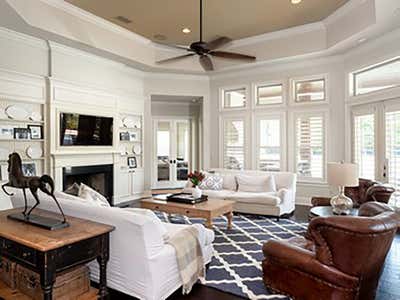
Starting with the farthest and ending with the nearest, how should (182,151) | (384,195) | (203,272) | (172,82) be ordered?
(182,151), (172,82), (384,195), (203,272)

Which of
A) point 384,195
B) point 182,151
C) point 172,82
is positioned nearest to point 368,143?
point 384,195

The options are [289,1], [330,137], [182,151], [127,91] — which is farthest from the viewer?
[182,151]

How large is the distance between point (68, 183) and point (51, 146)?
0.97 m

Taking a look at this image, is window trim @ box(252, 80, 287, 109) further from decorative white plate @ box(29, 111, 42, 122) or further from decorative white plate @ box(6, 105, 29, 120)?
decorative white plate @ box(6, 105, 29, 120)

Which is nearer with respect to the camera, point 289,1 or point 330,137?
point 289,1

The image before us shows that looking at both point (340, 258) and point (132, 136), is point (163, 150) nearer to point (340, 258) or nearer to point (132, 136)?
point (132, 136)

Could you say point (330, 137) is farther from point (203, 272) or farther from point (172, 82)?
point (203, 272)

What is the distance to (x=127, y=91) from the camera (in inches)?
310

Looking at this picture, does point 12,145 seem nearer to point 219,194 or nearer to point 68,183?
point 68,183

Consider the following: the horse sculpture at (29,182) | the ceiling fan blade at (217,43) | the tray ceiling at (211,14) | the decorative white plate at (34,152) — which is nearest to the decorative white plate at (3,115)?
the decorative white plate at (34,152)

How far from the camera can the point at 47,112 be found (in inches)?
237

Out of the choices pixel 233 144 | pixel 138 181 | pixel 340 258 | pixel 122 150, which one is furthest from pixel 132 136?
pixel 340 258

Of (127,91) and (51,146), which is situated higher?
(127,91)

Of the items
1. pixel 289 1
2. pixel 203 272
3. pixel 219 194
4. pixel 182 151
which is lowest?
pixel 203 272
